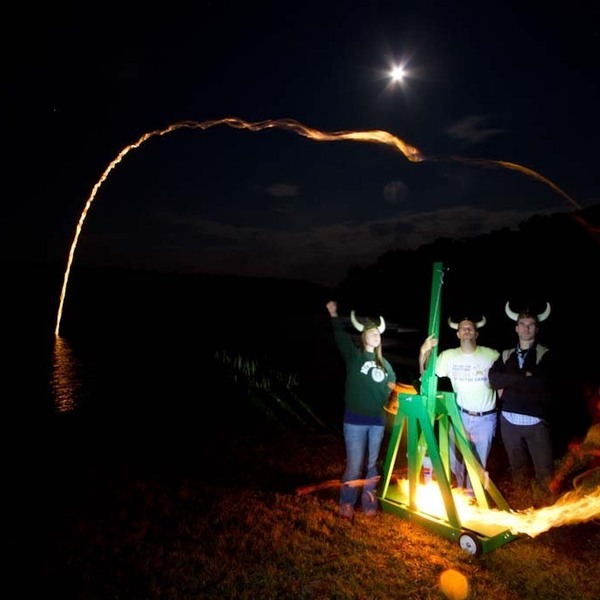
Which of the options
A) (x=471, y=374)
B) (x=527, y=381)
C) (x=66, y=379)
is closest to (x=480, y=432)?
(x=471, y=374)

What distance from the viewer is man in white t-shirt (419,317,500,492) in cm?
616

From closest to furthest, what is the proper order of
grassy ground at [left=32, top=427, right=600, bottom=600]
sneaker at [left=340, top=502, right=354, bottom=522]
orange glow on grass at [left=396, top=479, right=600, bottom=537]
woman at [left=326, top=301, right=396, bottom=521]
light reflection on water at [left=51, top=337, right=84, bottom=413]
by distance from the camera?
1. grassy ground at [left=32, top=427, right=600, bottom=600]
2. orange glow on grass at [left=396, top=479, right=600, bottom=537]
3. woman at [left=326, top=301, right=396, bottom=521]
4. sneaker at [left=340, top=502, right=354, bottom=522]
5. light reflection on water at [left=51, top=337, right=84, bottom=413]

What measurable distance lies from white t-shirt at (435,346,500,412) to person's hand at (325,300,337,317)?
1.43 meters

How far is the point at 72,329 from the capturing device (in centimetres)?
4625

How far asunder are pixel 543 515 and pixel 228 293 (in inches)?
3882

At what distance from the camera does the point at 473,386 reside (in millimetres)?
6191

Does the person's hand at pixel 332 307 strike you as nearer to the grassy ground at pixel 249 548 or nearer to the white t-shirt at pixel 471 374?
the white t-shirt at pixel 471 374

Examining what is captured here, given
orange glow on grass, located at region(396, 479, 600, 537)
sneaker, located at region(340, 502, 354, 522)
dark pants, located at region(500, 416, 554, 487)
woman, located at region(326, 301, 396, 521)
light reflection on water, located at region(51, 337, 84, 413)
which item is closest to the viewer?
orange glow on grass, located at region(396, 479, 600, 537)

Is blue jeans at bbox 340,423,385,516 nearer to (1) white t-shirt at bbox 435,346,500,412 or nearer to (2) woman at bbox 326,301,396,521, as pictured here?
(2) woman at bbox 326,301,396,521

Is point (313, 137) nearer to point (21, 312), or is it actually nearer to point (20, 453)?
point (20, 453)

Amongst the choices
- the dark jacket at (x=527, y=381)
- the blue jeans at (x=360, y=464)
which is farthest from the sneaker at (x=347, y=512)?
the dark jacket at (x=527, y=381)

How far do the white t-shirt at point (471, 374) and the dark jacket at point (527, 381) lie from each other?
112 millimetres

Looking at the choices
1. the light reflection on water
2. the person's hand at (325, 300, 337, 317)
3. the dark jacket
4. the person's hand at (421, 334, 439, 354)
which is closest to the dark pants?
the dark jacket

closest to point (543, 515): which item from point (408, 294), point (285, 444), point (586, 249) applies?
point (285, 444)
